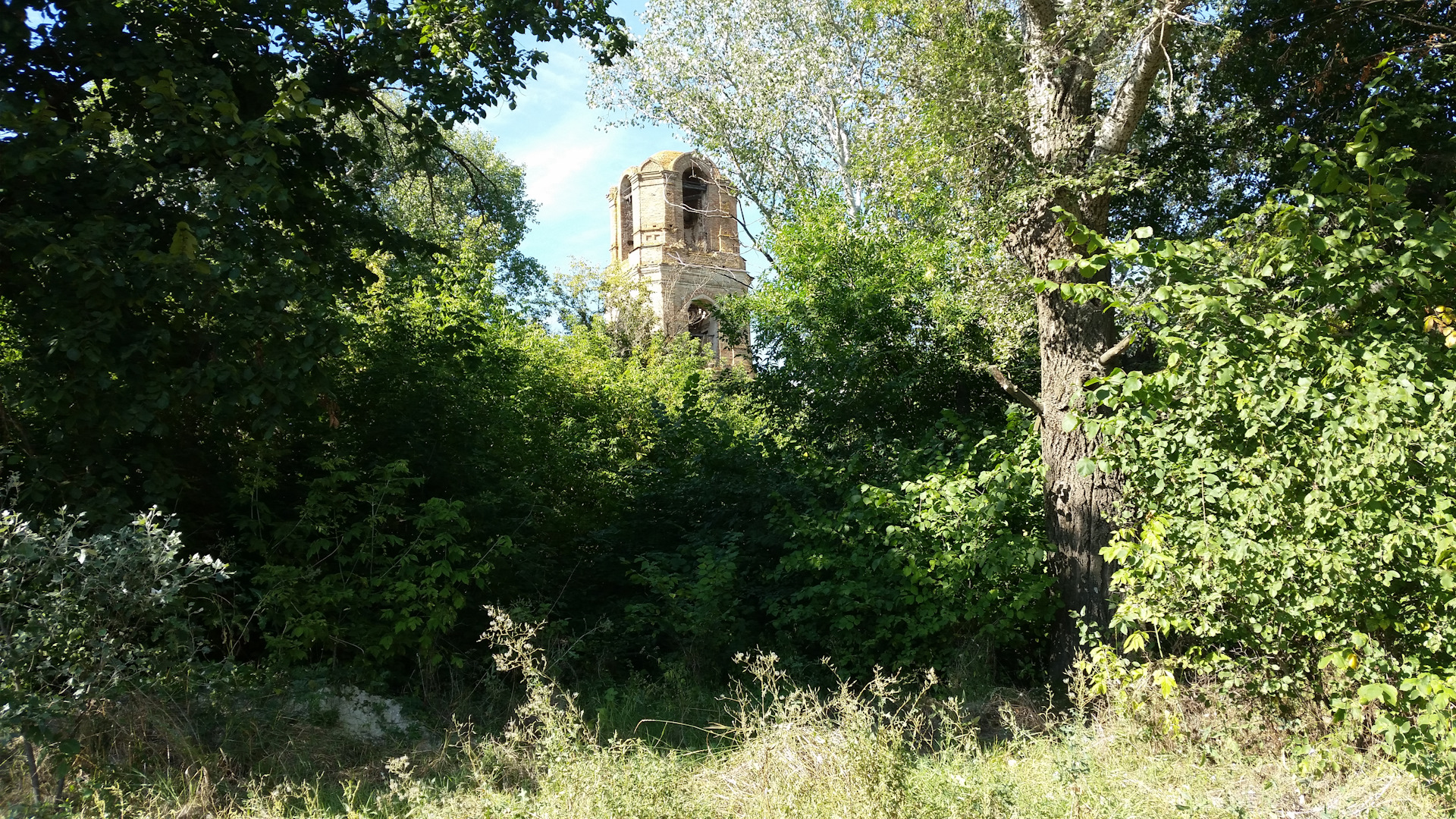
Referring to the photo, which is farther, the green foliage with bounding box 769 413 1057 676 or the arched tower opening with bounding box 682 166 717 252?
the arched tower opening with bounding box 682 166 717 252

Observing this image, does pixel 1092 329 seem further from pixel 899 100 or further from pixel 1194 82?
pixel 899 100

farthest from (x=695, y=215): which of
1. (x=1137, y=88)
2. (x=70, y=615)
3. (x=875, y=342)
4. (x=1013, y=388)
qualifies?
(x=70, y=615)

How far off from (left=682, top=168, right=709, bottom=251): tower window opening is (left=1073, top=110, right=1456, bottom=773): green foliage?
2592 centimetres

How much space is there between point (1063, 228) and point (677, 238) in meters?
23.2

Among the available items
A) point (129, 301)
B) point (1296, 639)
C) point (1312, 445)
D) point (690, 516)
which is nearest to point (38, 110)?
point (129, 301)

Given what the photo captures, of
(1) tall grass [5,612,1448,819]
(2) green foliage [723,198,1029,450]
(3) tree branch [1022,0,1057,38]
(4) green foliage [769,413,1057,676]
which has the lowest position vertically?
(1) tall grass [5,612,1448,819]

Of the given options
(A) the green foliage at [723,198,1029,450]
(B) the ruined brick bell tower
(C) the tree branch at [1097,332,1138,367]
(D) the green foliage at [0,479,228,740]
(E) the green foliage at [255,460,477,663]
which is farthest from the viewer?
(B) the ruined brick bell tower

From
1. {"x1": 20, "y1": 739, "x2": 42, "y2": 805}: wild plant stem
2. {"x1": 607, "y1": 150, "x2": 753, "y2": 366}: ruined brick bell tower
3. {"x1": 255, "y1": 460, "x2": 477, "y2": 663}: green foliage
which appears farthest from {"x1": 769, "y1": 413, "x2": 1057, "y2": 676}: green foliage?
{"x1": 607, "y1": 150, "x2": 753, "y2": 366}: ruined brick bell tower

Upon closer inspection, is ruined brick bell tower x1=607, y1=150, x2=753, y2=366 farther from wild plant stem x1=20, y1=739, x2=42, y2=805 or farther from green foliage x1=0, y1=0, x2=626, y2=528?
wild plant stem x1=20, y1=739, x2=42, y2=805

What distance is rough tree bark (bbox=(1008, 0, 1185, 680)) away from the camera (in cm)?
755

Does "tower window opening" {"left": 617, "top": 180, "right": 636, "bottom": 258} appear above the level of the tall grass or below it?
above

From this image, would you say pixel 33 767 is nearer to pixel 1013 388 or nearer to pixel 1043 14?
pixel 1013 388

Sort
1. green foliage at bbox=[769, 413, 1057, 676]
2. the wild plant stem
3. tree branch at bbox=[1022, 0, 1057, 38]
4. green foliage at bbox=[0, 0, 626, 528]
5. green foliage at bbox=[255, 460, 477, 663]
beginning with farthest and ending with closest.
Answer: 1. tree branch at bbox=[1022, 0, 1057, 38]
2. green foliage at bbox=[769, 413, 1057, 676]
3. green foliage at bbox=[255, 460, 477, 663]
4. green foliage at bbox=[0, 0, 626, 528]
5. the wild plant stem

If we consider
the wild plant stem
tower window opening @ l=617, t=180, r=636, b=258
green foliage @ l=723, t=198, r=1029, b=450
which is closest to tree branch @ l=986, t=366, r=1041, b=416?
green foliage @ l=723, t=198, r=1029, b=450
